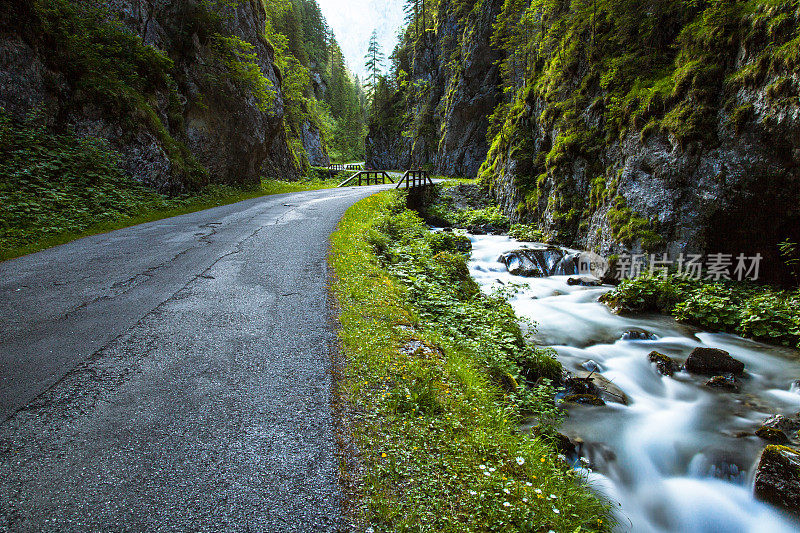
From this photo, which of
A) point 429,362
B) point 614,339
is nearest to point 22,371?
point 429,362

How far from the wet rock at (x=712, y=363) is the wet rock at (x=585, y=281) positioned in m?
4.69

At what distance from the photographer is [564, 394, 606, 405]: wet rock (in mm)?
6375

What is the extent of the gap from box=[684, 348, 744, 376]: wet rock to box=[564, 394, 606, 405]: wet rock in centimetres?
246

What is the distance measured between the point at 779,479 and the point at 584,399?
237 cm

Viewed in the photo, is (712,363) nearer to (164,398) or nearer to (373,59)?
(164,398)

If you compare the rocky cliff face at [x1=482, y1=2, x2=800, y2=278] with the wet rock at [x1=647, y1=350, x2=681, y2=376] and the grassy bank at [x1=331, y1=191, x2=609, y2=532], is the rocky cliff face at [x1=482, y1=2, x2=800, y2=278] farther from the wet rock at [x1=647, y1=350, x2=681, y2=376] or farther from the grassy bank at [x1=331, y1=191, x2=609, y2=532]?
the grassy bank at [x1=331, y1=191, x2=609, y2=532]

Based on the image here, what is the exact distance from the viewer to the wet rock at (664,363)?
24.4ft

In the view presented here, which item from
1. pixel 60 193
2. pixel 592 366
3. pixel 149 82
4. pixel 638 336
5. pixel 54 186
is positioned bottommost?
pixel 592 366

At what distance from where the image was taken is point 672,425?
621cm

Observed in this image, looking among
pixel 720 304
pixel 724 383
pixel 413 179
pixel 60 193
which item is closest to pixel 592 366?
pixel 724 383

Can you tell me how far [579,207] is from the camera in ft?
48.3

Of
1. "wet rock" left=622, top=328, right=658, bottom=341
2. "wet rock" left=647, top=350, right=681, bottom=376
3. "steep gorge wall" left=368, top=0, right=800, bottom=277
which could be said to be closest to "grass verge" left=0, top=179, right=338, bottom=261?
"wet rock" left=647, top=350, right=681, bottom=376

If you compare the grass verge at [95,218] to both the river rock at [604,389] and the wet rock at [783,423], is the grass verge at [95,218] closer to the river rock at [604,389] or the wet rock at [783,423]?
the river rock at [604,389]

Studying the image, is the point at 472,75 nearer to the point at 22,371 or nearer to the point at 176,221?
the point at 176,221
